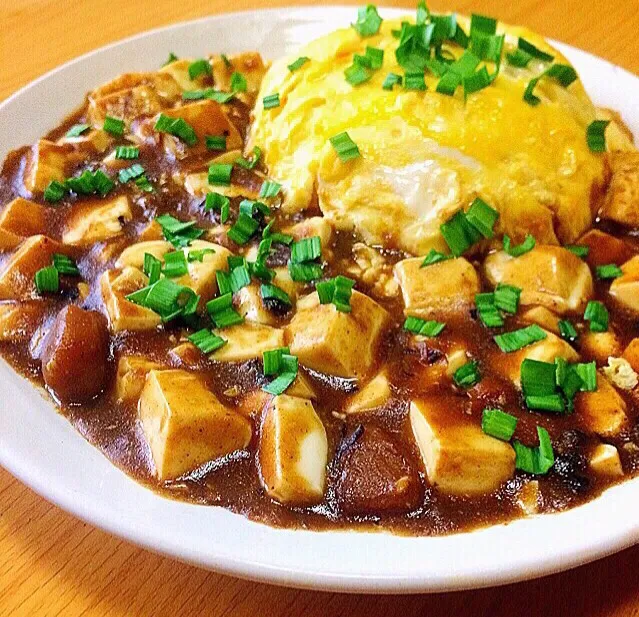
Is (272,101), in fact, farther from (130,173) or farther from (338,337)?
(338,337)

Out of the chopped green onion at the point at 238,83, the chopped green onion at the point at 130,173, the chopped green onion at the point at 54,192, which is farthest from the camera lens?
the chopped green onion at the point at 238,83

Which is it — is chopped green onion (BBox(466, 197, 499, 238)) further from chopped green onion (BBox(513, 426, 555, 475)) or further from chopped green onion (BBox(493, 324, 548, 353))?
chopped green onion (BBox(513, 426, 555, 475))

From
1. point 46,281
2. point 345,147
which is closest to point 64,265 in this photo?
point 46,281

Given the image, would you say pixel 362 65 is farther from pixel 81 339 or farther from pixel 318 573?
pixel 318 573

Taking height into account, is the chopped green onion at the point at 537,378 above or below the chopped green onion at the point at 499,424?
below

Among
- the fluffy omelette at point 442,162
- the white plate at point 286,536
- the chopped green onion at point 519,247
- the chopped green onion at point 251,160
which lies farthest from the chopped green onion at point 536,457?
the chopped green onion at point 251,160

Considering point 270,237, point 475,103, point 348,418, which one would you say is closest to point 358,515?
point 348,418

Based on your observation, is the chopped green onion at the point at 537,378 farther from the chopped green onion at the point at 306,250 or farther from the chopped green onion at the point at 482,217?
the chopped green onion at the point at 306,250
